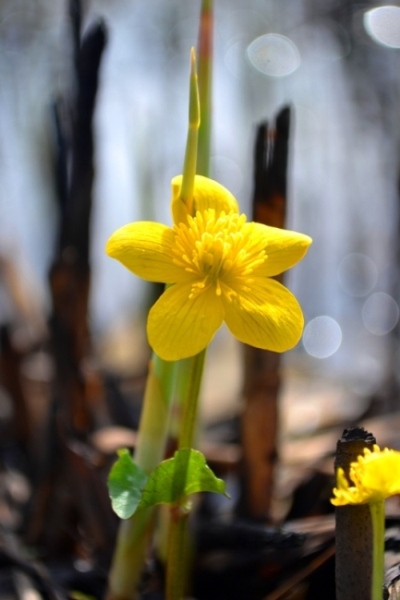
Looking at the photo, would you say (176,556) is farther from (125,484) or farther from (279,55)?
(279,55)

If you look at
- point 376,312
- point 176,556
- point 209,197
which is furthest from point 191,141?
point 376,312

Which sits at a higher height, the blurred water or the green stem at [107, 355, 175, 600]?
the blurred water

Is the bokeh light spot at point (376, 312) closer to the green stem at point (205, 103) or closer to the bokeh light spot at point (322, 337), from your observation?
the bokeh light spot at point (322, 337)

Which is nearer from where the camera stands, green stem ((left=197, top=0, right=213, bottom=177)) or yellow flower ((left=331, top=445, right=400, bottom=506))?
yellow flower ((left=331, top=445, right=400, bottom=506))

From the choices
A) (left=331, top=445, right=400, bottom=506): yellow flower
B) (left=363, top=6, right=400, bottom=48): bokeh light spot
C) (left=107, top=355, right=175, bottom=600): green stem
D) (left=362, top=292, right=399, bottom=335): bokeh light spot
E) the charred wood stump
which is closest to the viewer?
(left=331, top=445, right=400, bottom=506): yellow flower

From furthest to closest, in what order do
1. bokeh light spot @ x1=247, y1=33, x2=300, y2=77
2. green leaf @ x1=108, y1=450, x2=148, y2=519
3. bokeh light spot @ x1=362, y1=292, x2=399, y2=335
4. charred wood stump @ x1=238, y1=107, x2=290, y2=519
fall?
bokeh light spot @ x1=362, y1=292, x2=399, y2=335
bokeh light spot @ x1=247, y1=33, x2=300, y2=77
charred wood stump @ x1=238, y1=107, x2=290, y2=519
green leaf @ x1=108, y1=450, x2=148, y2=519

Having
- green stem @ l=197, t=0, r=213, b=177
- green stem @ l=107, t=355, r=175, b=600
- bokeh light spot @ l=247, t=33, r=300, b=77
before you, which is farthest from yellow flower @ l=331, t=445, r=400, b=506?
bokeh light spot @ l=247, t=33, r=300, b=77

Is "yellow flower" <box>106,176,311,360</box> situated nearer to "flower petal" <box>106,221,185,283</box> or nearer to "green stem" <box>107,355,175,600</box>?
"flower petal" <box>106,221,185,283</box>
